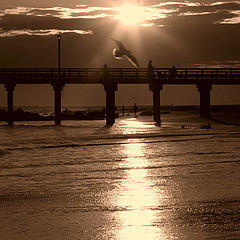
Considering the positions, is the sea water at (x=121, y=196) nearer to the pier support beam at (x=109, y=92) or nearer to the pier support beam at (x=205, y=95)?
the pier support beam at (x=109, y=92)

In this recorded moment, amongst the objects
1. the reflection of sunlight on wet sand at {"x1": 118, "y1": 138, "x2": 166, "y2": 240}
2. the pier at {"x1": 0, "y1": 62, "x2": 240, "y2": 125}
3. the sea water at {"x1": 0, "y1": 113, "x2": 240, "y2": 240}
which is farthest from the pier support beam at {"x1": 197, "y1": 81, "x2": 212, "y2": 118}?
the reflection of sunlight on wet sand at {"x1": 118, "y1": 138, "x2": 166, "y2": 240}

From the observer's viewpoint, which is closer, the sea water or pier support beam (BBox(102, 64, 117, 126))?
the sea water

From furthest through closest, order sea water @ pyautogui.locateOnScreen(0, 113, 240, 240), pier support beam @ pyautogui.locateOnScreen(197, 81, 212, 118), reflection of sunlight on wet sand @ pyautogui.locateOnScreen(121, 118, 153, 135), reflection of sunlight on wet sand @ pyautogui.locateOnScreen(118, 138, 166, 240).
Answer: pier support beam @ pyautogui.locateOnScreen(197, 81, 212, 118) < reflection of sunlight on wet sand @ pyautogui.locateOnScreen(121, 118, 153, 135) < sea water @ pyautogui.locateOnScreen(0, 113, 240, 240) < reflection of sunlight on wet sand @ pyautogui.locateOnScreen(118, 138, 166, 240)

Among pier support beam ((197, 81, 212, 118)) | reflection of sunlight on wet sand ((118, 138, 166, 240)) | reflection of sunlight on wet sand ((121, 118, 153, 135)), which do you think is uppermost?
reflection of sunlight on wet sand ((118, 138, 166, 240))

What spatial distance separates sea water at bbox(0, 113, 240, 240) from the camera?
9.37 m

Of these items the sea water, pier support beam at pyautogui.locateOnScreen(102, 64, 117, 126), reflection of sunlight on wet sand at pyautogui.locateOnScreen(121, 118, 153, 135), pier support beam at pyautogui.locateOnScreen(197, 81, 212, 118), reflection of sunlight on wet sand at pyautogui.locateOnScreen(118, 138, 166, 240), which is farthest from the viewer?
pier support beam at pyautogui.locateOnScreen(197, 81, 212, 118)

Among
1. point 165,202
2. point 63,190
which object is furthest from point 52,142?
point 165,202

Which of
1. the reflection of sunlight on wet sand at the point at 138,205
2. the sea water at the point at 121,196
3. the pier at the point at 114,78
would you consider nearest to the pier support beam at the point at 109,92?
the pier at the point at 114,78

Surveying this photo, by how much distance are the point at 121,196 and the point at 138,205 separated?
43.3 inches

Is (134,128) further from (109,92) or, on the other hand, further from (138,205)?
(138,205)

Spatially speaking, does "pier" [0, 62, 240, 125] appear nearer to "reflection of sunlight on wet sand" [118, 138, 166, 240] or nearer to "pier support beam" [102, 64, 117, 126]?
"pier support beam" [102, 64, 117, 126]

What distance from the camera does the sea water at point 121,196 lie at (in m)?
9.37

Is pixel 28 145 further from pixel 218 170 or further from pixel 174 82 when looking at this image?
pixel 174 82

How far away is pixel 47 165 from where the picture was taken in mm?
18312
